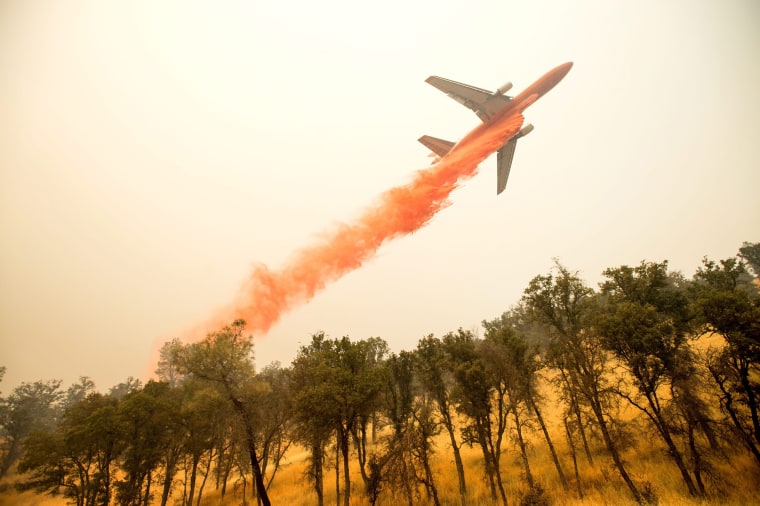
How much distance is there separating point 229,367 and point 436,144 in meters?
31.9

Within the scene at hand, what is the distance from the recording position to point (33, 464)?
83.4 ft

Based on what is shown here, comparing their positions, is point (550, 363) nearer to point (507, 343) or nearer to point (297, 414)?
point (507, 343)

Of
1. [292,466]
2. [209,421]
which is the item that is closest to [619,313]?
[209,421]

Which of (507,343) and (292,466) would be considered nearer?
(507,343)

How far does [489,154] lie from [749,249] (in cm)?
7405

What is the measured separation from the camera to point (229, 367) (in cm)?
2509

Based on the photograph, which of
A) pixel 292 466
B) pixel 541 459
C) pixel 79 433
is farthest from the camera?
pixel 292 466

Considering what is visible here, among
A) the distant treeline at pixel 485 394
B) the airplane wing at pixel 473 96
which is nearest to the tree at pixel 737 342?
the distant treeline at pixel 485 394

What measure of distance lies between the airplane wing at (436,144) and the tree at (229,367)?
96.0ft

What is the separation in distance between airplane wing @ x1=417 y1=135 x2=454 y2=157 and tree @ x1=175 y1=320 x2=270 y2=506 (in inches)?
1152

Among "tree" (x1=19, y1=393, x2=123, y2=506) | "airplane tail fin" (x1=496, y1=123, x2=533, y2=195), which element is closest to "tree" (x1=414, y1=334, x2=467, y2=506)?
"airplane tail fin" (x1=496, y1=123, x2=533, y2=195)

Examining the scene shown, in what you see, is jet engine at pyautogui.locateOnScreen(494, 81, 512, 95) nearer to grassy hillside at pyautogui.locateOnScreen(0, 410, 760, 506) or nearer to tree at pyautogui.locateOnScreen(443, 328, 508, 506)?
tree at pyautogui.locateOnScreen(443, 328, 508, 506)

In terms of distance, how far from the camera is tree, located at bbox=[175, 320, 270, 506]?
24516mm

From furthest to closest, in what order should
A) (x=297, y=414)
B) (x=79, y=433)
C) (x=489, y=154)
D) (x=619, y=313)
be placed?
(x=489, y=154) < (x=79, y=433) < (x=297, y=414) < (x=619, y=313)
